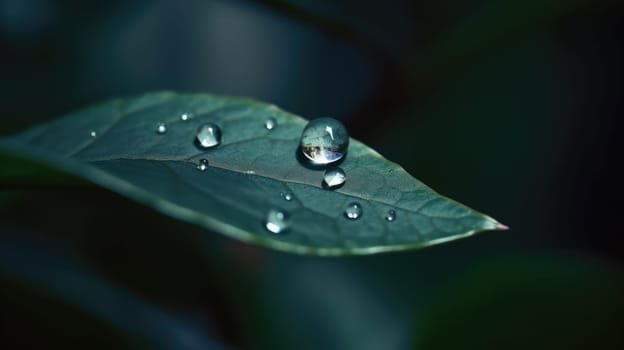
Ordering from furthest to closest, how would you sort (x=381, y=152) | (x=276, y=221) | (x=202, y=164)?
(x=381, y=152) → (x=202, y=164) → (x=276, y=221)

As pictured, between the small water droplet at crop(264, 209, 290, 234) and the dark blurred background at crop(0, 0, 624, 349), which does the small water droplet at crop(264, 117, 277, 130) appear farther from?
the dark blurred background at crop(0, 0, 624, 349)

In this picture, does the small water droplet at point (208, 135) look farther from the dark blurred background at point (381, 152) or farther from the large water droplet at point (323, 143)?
the dark blurred background at point (381, 152)

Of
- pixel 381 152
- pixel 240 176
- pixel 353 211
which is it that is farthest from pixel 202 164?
pixel 381 152

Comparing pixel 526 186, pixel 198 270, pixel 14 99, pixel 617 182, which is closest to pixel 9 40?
pixel 14 99

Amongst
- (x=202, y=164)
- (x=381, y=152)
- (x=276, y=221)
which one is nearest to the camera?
(x=276, y=221)

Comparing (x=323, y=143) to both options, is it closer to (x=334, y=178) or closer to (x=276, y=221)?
(x=334, y=178)

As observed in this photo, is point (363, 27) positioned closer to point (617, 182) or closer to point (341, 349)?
point (341, 349)
